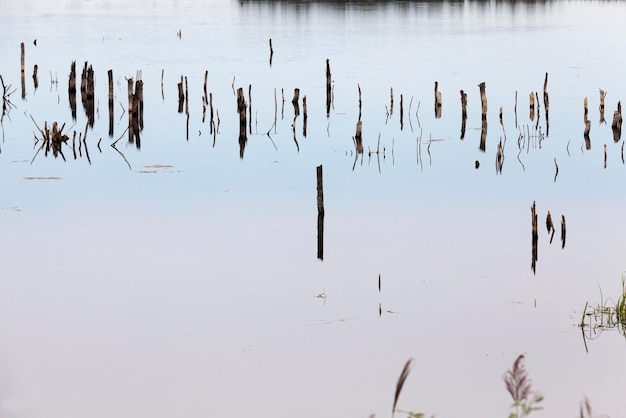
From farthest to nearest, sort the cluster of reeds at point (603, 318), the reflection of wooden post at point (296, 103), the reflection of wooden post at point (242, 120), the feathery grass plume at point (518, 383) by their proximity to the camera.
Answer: the reflection of wooden post at point (296, 103) → the reflection of wooden post at point (242, 120) → the cluster of reeds at point (603, 318) → the feathery grass plume at point (518, 383)

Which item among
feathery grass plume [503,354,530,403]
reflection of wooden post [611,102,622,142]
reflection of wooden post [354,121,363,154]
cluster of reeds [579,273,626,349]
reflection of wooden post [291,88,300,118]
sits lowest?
cluster of reeds [579,273,626,349]

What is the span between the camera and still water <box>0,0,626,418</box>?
39.2 feet

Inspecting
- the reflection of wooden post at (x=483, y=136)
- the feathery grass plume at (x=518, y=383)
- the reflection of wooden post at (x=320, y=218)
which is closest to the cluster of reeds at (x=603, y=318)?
the reflection of wooden post at (x=320, y=218)

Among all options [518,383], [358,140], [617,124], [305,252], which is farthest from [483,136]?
[518,383]

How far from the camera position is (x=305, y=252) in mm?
17312

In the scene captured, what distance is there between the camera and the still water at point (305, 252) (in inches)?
471

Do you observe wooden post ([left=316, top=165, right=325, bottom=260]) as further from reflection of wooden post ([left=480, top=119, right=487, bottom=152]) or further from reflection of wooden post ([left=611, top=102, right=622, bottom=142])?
reflection of wooden post ([left=611, top=102, right=622, bottom=142])

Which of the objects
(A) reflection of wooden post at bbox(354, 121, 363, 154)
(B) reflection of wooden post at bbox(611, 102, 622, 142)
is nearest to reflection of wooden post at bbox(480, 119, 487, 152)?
(B) reflection of wooden post at bbox(611, 102, 622, 142)

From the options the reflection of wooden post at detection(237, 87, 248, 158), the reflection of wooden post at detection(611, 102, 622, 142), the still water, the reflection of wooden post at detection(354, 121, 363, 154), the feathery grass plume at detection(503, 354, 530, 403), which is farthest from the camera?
the reflection of wooden post at detection(611, 102, 622, 142)

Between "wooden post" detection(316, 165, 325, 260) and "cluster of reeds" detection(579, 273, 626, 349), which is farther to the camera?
"wooden post" detection(316, 165, 325, 260)

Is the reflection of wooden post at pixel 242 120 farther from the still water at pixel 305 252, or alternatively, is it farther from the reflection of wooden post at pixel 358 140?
the reflection of wooden post at pixel 358 140

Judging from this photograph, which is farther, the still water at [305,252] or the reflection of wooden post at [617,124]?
the reflection of wooden post at [617,124]

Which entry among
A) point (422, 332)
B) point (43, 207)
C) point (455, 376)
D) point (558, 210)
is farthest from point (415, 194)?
point (455, 376)

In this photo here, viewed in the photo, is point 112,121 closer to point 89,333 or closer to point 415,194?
point 415,194
